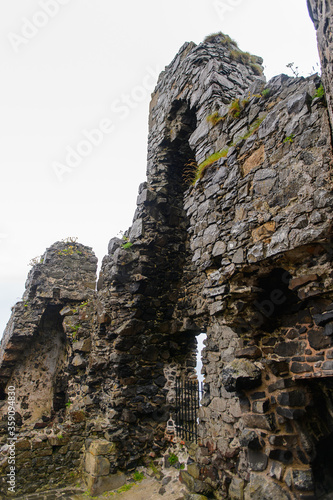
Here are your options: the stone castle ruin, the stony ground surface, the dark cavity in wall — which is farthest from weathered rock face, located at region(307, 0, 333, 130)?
the stony ground surface

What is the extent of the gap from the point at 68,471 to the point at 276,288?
6.14m

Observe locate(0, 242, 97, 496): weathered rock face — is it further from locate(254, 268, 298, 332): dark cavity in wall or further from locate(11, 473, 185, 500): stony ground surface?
locate(254, 268, 298, 332): dark cavity in wall

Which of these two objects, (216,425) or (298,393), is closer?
(298,393)

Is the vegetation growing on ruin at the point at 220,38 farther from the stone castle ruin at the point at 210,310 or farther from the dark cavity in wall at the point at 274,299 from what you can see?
the dark cavity in wall at the point at 274,299

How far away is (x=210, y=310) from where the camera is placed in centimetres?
387

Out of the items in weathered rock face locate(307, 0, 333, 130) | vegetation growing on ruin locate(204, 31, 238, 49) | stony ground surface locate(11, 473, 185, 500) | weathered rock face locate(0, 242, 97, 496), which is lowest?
stony ground surface locate(11, 473, 185, 500)

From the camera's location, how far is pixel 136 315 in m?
6.79

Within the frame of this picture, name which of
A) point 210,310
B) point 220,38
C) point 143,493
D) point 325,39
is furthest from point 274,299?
point 220,38

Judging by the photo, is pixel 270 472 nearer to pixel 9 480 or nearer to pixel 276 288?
pixel 276 288

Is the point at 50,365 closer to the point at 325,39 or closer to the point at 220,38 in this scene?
the point at 325,39

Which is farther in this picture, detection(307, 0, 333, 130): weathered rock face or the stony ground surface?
the stony ground surface

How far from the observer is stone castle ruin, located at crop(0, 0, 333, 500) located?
3.05m

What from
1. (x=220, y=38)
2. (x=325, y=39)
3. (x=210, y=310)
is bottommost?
(x=210, y=310)

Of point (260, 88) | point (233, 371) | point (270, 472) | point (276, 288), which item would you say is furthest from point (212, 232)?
point (270, 472)
